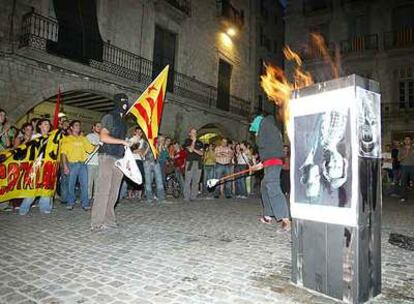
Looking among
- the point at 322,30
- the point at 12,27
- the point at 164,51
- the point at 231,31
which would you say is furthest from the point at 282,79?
the point at 12,27

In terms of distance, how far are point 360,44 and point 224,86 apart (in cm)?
1181

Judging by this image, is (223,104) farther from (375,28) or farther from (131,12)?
(375,28)

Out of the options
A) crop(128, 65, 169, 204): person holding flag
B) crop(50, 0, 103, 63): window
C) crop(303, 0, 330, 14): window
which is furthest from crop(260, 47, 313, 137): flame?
crop(128, 65, 169, 204): person holding flag

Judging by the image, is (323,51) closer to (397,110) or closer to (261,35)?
(261,35)

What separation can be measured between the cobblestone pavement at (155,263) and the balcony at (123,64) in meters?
7.67

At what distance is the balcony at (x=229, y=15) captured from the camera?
2155 cm

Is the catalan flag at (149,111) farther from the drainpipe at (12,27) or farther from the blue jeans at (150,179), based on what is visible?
the drainpipe at (12,27)

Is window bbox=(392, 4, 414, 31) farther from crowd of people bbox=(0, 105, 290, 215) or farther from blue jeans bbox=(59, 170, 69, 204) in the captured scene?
blue jeans bbox=(59, 170, 69, 204)

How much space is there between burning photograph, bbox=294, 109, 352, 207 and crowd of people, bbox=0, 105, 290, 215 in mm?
3230

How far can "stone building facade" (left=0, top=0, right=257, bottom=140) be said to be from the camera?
11.1 metres

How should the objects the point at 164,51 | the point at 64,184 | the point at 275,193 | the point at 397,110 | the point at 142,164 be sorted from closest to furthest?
the point at 275,193
the point at 64,184
the point at 142,164
the point at 164,51
the point at 397,110

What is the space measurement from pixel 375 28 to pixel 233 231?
25.9 metres

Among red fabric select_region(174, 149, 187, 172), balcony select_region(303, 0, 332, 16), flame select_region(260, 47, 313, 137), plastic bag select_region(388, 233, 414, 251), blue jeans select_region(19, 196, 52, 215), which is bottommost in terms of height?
plastic bag select_region(388, 233, 414, 251)

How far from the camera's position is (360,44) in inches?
1019
